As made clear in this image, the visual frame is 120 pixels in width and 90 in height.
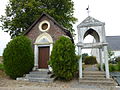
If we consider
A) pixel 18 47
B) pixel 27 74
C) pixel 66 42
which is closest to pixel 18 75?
pixel 27 74

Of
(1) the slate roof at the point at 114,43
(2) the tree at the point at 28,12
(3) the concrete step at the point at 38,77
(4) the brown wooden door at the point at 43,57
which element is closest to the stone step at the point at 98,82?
(3) the concrete step at the point at 38,77

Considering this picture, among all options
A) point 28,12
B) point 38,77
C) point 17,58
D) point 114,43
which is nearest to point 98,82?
point 38,77

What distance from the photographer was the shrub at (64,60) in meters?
8.48

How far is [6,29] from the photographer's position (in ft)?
56.3

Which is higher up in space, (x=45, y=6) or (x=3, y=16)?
(x=45, y=6)

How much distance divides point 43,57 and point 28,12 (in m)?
7.90

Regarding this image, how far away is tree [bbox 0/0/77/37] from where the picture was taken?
1587cm

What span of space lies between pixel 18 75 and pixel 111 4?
31.8 feet

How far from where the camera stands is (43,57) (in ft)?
36.9

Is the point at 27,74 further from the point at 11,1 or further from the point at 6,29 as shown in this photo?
the point at 11,1

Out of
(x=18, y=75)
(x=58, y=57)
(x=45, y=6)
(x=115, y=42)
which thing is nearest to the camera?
(x=58, y=57)

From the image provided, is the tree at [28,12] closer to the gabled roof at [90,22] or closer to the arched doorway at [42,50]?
the arched doorway at [42,50]

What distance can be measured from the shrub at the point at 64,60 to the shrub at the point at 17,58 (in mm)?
2330

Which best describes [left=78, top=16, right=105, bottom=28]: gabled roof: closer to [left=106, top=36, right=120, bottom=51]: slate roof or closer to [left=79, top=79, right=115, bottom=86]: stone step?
[left=79, top=79, right=115, bottom=86]: stone step
